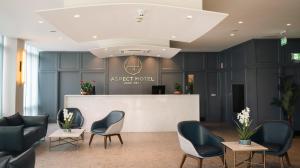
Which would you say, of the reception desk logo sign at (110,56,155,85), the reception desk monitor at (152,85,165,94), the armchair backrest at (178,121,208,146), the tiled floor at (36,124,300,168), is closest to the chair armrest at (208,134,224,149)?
the armchair backrest at (178,121,208,146)

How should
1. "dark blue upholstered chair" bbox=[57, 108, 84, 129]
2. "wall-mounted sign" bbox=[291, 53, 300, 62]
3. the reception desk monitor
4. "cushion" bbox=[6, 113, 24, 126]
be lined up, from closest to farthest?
"cushion" bbox=[6, 113, 24, 126]
"dark blue upholstered chair" bbox=[57, 108, 84, 129]
"wall-mounted sign" bbox=[291, 53, 300, 62]
the reception desk monitor

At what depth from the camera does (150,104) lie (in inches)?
366

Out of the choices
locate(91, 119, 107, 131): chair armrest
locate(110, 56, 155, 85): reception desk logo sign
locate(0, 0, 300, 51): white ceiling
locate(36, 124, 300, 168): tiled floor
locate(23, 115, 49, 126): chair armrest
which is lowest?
locate(36, 124, 300, 168): tiled floor

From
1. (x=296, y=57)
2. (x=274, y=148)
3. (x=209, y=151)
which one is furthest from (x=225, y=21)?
(x=296, y=57)

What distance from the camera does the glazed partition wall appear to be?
11.7m

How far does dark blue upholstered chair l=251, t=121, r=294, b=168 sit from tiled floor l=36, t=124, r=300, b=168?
464mm

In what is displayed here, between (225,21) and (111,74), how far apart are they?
21.4 feet

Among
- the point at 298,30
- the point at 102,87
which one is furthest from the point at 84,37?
the point at 298,30

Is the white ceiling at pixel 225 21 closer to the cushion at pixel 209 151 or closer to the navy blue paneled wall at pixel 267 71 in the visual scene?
the navy blue paneled wall at pixel 267 71

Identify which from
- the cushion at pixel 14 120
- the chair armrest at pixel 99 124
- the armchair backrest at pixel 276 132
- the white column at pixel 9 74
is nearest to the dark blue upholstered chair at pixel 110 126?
the chair armrest at pixel 99 124

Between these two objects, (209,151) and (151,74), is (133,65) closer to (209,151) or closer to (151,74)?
(151,74)

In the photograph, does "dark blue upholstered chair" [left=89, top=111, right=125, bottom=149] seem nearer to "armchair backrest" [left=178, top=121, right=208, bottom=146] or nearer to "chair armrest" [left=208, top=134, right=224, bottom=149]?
"armchair backrest" [left=178, top=121, right=208, bottom=146]

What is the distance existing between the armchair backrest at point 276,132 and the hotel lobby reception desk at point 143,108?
4.00 meters

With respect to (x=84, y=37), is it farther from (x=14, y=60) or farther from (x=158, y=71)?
(x=158, y=71)
